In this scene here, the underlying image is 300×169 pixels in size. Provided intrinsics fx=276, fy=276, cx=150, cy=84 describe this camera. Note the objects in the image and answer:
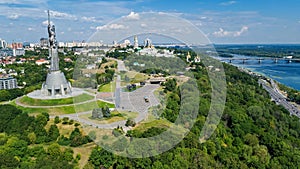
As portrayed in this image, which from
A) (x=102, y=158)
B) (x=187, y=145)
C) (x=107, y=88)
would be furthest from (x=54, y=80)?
(x=187, y=145)

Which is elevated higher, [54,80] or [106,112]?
[54,80]

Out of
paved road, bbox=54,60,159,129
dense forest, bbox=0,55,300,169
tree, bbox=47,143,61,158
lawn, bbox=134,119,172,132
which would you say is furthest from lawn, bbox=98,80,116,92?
tree, bbox=47,143,61,158

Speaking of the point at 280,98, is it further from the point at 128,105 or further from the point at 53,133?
the point at 53,133

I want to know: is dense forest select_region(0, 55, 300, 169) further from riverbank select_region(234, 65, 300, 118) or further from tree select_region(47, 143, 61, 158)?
riverbank select_region(234, 65, 300, 118)

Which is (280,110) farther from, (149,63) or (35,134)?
(35,134)

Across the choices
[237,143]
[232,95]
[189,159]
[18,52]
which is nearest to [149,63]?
[232,95]

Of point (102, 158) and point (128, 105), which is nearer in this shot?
point (102, 158)

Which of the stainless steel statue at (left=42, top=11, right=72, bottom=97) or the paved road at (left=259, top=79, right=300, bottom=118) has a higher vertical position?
the stainless steel statue at (left=42, top=11, right=72, bottom=97)

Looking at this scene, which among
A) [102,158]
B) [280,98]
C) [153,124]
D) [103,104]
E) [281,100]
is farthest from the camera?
[280,98]

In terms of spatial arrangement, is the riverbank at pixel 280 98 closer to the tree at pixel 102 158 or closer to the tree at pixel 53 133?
the tree at pixel 102 158

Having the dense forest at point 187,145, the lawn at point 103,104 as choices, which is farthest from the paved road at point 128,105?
the dense forest at point 187,145

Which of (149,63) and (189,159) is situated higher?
(149,63)
